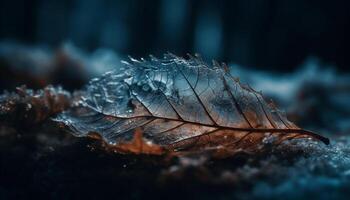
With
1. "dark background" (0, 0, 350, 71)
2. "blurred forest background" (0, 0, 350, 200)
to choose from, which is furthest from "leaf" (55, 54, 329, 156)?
"dark background" (0, 0, 350, 71)

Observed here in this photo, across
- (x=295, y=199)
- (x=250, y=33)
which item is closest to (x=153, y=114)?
(x=295, y=199)

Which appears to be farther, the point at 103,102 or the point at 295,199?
the point at 103,102

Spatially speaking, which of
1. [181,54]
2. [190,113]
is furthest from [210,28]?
[190,113]

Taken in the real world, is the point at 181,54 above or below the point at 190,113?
above

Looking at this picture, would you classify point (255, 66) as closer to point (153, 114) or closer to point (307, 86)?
point (307, 86)

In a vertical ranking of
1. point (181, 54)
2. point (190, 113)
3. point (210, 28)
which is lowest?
point (190, 113)

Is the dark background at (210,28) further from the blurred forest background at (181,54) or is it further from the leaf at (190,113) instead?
the leaf at (190,113)

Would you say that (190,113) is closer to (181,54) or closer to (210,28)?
(181,54)
